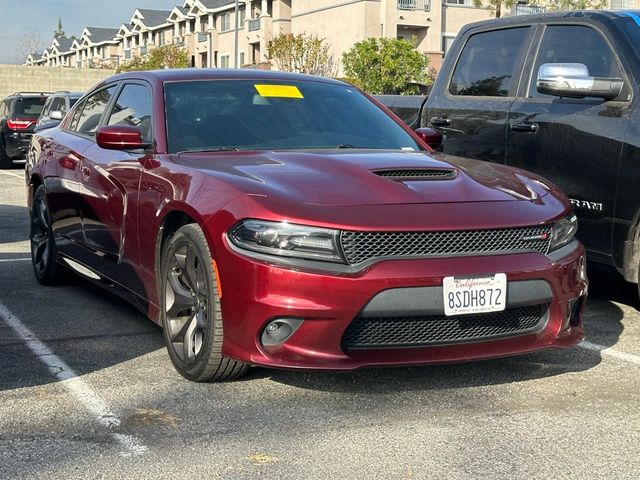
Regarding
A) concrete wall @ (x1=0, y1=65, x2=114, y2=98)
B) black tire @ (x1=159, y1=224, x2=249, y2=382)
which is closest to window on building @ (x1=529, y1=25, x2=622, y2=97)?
black tire @ (x1=159, y1=224, x2=249, y2=382)

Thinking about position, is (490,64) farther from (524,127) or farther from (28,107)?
(28,107)

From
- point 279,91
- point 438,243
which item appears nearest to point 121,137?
point 279,91

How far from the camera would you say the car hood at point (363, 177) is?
4141 mm

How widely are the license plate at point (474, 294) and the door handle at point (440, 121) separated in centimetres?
311

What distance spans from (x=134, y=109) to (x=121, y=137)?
67cm

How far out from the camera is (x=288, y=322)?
3.95m

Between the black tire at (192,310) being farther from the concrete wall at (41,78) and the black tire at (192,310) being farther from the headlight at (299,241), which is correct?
the concrete wall at (41,78)

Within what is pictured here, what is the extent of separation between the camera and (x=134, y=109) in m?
5.68

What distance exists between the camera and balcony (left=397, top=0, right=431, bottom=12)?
52.6 m

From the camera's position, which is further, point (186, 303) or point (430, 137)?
point (430, 137)

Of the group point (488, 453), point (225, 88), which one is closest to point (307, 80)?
point (225, 88)

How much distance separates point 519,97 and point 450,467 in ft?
11.9

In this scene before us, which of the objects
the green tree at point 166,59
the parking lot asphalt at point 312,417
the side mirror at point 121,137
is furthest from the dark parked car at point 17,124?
the green tree at point 166,59

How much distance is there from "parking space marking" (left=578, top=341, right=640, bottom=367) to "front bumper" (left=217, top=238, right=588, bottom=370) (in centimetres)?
100
